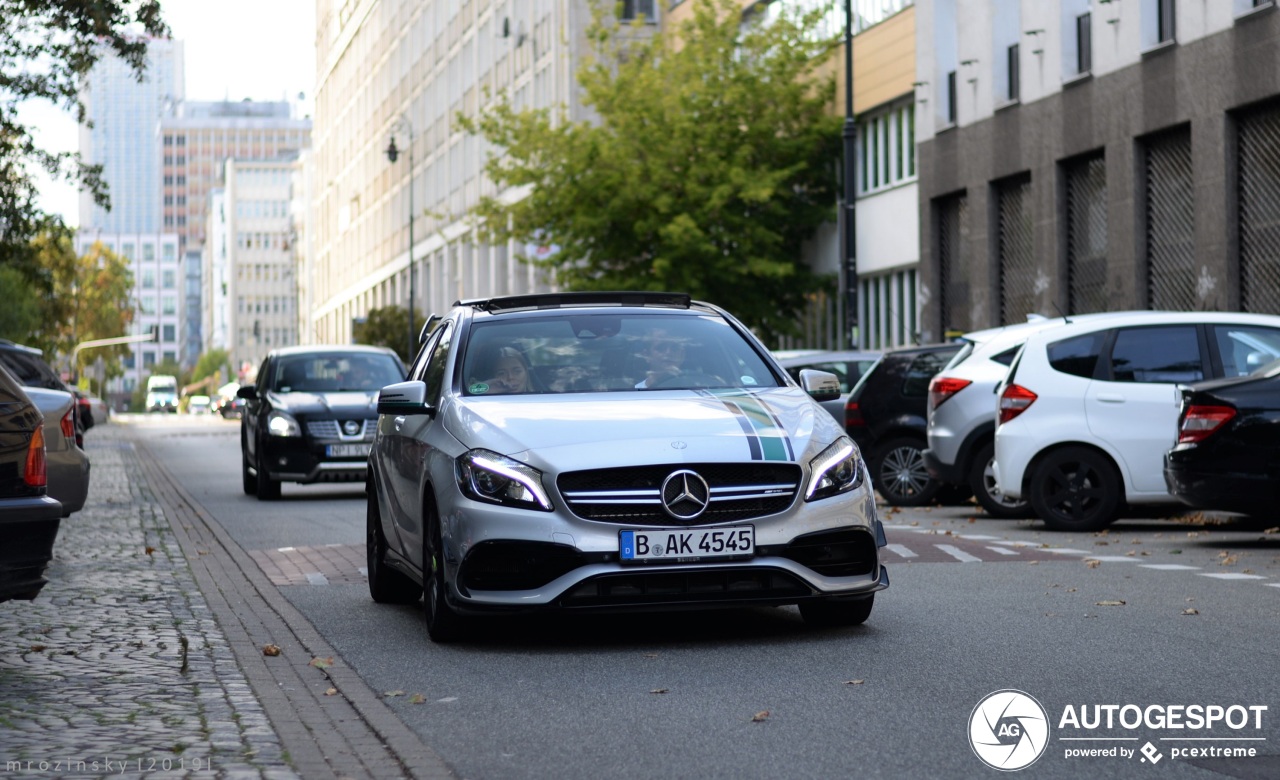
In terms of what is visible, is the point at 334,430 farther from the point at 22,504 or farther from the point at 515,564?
the point at 22,504

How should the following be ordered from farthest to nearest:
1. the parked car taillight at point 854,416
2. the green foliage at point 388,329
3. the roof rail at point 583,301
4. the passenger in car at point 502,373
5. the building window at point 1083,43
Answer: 1. the green foliage at point 388,329
2. the building window at point 1083,43
3. the parked car taillight at point 854,416
4. the roof rail at point 583,301
5. the passenger in car at point 502,373

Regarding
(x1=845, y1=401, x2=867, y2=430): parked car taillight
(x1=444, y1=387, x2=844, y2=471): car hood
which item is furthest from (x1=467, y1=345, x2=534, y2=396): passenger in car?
(x1=845, y1=401, x2=867, y2=430): parked car taillight

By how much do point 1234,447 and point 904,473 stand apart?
705 cm

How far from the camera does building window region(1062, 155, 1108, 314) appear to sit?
3344 cm

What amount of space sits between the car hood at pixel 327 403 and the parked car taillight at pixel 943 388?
689cm

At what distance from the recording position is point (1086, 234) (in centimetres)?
3412

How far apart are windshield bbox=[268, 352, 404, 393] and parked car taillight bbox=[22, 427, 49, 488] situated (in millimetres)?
15416

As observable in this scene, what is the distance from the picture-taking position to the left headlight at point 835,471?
892 centimetres

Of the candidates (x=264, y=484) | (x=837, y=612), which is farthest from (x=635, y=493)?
(x=264, y=484)

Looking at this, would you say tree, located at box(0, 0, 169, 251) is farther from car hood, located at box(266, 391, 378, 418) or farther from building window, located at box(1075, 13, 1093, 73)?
building window, located at box(1075, 13, 1093, 73)

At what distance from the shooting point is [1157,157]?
3155 centimetres

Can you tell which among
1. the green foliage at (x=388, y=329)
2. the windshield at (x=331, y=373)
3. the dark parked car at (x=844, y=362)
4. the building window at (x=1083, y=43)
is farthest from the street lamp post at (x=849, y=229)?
the green foliage at (x=388, y=329)

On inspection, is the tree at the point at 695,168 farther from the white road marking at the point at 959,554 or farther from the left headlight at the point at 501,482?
the left headlight at the point at 501,482

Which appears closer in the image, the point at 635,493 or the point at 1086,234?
the point at 635,493
